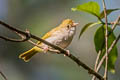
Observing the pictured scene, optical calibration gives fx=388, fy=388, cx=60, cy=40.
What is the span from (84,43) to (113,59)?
4.61 metres

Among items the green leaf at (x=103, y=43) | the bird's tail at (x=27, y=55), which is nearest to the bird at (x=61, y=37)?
the bird's tail at (x=27, y=55)

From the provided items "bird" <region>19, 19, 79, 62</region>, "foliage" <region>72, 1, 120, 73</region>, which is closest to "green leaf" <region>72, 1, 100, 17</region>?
"foliage" <region>72, 1, 120, 73</region>

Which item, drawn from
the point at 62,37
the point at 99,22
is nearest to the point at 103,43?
the point at 99,22

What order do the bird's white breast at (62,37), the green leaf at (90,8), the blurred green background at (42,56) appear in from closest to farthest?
the green leaf at (90,8) → the bird's white breast at (62,37) → the blurred green background at (42,56)

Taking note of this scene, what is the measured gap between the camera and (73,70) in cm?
571

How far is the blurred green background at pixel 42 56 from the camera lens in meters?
5.54

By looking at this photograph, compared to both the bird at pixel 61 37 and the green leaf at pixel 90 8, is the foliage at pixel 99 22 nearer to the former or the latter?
the green leaf at pixel 90 8

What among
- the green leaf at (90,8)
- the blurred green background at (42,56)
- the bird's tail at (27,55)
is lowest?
the blurred green background at (42,56)

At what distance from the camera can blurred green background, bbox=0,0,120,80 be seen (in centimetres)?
554

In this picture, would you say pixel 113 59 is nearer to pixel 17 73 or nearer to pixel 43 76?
pixel 43 76

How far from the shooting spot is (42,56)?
6.73 m

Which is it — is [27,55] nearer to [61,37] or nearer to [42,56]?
[61,37]

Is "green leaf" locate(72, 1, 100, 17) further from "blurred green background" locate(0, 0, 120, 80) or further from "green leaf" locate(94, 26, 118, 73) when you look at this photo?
"blurred green background" locate(0, 0, 120, 80)

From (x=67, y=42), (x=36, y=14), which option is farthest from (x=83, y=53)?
(x=67, y=42)
